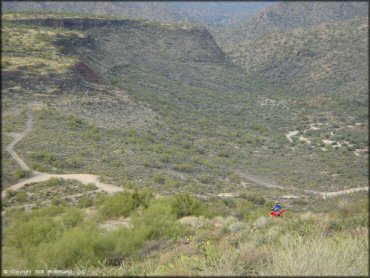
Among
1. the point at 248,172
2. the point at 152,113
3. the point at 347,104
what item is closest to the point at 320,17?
the point at 347,104

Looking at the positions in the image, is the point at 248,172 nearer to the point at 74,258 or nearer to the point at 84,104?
the point at 84,104

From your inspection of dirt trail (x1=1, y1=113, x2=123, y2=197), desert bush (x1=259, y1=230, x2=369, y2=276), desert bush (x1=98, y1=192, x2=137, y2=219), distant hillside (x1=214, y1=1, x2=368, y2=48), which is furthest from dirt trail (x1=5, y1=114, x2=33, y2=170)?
distant hillside (x1=214, y1=1, x2=368, y2=48)

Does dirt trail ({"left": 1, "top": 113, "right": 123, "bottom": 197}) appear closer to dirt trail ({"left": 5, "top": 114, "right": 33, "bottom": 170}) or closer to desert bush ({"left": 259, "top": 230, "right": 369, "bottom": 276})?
dirt trail ({"left": 5, "top": 114, "right": 33, "bottom": 170})

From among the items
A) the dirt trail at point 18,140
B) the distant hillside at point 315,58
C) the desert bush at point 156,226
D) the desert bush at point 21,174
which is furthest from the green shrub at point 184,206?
the distant hillside at point 315,58

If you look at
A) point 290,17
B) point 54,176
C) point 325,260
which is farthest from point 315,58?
point 325,260

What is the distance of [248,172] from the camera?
36.0 metres

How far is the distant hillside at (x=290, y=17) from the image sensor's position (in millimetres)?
113500

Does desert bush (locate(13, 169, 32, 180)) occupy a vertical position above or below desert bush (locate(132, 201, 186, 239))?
below

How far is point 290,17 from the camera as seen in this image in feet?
429

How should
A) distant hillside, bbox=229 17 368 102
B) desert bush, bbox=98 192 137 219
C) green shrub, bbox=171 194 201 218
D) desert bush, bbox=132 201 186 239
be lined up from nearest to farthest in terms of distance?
desert bush, bbox=132 201 186 239
desert bush, bbox=98 192 137 219
green shrub, bbox=171 194 201 218
distant hillside, bbox=229 17 368 102

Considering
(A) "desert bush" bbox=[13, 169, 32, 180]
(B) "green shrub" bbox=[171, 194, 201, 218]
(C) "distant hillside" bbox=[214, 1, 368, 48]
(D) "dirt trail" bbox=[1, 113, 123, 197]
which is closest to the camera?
(B) "green shrub" bbox=[171, 194, 201, 218]

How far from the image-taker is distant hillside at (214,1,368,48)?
114 meters

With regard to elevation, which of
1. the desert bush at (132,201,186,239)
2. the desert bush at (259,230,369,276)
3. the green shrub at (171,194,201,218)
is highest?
the desert bush at (259,230,369,276)

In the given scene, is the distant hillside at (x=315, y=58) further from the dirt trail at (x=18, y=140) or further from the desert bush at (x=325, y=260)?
the desert bush at (x=325, y=260)
